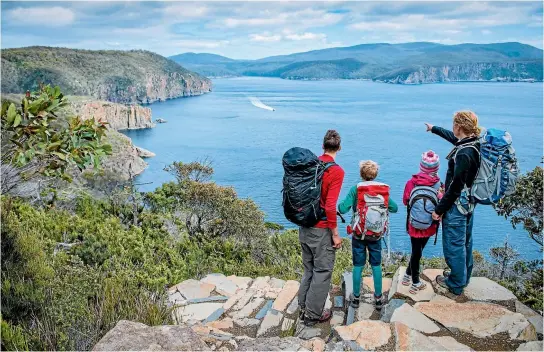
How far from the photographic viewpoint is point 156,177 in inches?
1777

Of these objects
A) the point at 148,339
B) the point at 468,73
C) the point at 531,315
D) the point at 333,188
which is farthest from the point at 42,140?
the point at 468,73

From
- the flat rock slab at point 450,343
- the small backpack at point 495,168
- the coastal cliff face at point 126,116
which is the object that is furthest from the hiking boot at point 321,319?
the coastal cliff face at point 126,116

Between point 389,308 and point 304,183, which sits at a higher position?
point 304,183

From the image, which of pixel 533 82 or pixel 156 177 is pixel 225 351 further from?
pixel 533 82

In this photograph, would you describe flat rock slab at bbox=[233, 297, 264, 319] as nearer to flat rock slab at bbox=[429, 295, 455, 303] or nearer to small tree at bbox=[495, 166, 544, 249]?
flat rock slab at bbox=[429, 295, 455, 303]

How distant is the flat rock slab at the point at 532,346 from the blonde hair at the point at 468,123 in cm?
169

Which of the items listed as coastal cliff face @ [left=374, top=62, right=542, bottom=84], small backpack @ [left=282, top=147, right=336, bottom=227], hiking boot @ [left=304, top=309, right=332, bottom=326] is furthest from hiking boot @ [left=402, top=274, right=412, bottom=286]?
coastal cliff face @ [left=374, top=62, right=542, bottom=84]

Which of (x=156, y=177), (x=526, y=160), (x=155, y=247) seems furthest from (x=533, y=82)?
(x=155, y=247)

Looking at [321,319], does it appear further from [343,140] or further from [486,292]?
[343,140]

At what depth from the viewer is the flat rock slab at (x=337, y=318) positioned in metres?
4.47

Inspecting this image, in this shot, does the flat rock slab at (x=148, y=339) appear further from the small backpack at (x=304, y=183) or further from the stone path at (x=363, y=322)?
the small backpack at (x=304, y=183)

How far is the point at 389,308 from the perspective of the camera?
4.36m

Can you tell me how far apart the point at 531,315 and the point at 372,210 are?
1683 millimetres

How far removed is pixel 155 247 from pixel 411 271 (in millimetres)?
5318
